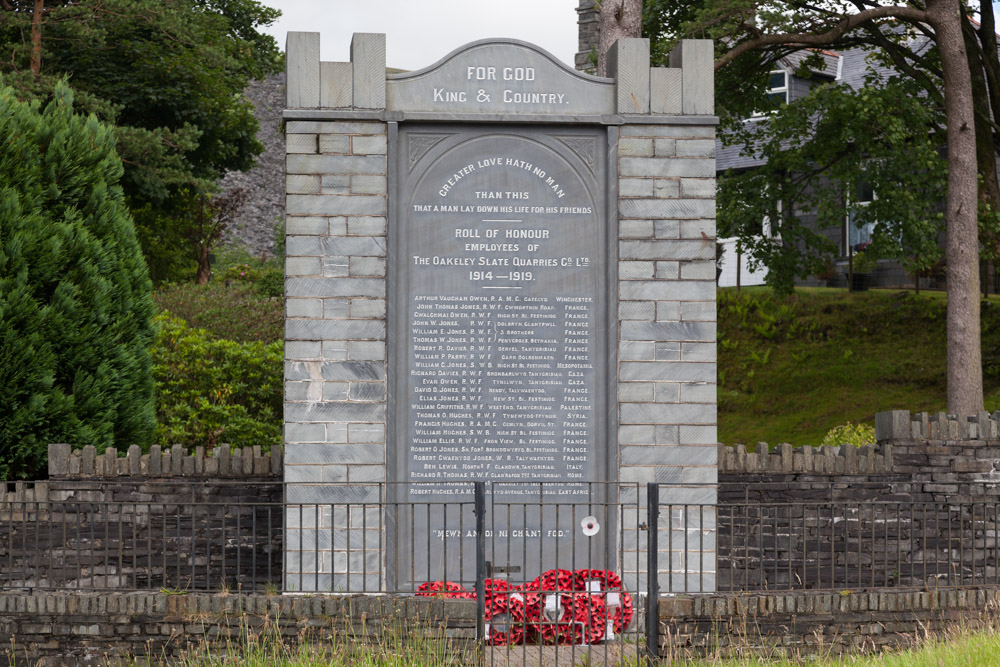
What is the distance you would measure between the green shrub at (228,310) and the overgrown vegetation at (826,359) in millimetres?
9837

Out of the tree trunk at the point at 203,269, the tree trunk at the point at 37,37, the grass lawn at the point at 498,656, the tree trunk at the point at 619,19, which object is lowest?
the grass lawn at the point at 498,656

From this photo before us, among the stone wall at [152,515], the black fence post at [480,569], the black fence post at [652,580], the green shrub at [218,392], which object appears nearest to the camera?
the black fence post at [480,569]

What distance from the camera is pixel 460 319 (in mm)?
9594

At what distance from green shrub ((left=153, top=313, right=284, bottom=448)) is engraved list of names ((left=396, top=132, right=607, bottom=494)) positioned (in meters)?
7.19

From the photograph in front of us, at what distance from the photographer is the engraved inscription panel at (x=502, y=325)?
9539 mm

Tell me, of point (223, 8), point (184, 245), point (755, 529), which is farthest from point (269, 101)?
point (755, 529)

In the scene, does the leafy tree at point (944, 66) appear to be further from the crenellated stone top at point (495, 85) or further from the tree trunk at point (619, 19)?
the crenellated stone top at point (495, 85)

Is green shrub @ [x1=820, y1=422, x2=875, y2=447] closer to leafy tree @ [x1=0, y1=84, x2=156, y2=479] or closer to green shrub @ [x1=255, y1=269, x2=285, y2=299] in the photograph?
leafy tree @ [x1=0, y1=84, x2=156, y2=479]

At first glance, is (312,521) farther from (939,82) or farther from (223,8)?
(223,8)

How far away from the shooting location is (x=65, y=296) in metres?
12.6

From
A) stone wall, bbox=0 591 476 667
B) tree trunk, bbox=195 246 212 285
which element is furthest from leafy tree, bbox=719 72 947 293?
tree trunk, bbox=195 246 212 285

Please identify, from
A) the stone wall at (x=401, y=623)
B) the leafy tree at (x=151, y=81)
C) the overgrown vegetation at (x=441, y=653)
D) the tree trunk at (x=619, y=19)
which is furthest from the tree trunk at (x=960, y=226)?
the leafy tree at (x=151, y=81)

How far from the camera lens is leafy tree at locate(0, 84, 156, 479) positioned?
12180mm

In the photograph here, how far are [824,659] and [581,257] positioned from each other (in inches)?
153
